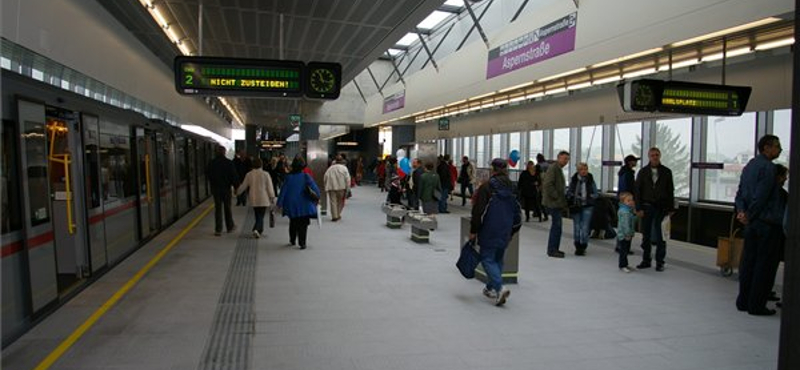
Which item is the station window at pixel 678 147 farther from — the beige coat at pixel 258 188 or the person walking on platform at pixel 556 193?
the beige coat at pixel 258 188

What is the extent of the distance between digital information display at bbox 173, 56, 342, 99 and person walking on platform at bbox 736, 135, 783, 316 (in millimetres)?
5430

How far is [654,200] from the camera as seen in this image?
7387 mm

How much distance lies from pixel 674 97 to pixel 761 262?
2.84m

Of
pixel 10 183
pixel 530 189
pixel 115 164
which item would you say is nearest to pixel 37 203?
pixel 10 183

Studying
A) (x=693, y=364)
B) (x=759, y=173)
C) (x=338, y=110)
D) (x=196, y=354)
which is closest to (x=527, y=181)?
(x=759, y=173)

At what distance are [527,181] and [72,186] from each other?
9929 millimetres

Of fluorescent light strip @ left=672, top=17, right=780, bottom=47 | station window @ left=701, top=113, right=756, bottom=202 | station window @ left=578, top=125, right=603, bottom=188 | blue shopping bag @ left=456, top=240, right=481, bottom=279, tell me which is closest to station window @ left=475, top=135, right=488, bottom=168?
station window @ left=578, top=125, right=603, bottom=188

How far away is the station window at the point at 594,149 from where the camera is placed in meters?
13.3

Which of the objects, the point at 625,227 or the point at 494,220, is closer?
the point at 494,220

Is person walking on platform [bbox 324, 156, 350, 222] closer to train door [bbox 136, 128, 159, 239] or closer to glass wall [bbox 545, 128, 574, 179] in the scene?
train door [bbox 136, 128, 159, 239]

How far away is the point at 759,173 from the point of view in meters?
5.45

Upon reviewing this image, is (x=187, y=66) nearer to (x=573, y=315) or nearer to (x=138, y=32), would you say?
(x=138, y=32)

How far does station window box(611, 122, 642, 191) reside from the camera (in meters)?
12.1

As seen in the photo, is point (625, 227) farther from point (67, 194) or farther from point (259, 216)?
point (67, 194)
